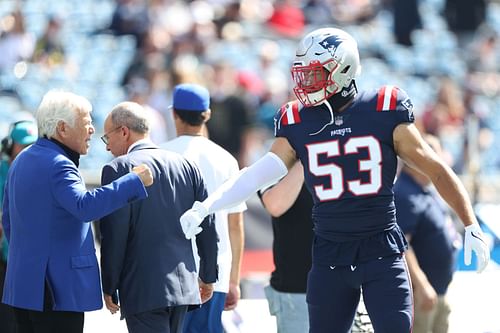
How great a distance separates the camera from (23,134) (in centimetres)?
561

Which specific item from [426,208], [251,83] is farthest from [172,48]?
[426,208]

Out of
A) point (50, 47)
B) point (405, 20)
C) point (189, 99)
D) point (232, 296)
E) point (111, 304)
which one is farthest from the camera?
point (405, 20)

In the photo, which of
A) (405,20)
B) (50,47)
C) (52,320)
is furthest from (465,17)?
(52,320)

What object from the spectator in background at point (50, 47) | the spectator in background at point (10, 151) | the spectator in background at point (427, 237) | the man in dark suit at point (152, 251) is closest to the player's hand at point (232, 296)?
the man in dark suit at point (152, 251)

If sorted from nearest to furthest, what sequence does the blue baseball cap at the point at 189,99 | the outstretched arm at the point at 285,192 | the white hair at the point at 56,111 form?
the white hair at the point at 56,111, the outstretched arm at the point at 285,192, the blue baseball cap at the point at 189,99

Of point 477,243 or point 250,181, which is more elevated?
point 250,181

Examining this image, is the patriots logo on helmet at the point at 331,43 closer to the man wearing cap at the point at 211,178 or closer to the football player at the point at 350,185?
the football player at the point at 350,185

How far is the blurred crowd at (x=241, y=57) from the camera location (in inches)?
457

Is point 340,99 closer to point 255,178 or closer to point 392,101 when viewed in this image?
point 392,101

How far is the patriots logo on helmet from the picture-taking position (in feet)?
14.4

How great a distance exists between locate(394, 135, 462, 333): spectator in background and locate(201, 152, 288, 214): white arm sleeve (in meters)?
1.53

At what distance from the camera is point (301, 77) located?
14.4ft

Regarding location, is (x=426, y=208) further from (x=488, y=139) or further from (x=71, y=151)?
(x=488, y=139)

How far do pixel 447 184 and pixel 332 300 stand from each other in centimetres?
65
